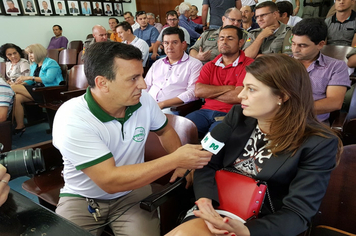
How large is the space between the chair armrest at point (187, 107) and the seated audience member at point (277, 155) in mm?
1051

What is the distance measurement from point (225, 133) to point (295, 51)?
1331 mm

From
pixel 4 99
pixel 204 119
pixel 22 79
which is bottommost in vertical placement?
pixel 204 119

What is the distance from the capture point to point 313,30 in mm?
1776

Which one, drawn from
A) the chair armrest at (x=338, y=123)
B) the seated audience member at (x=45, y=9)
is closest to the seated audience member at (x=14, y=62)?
the seated audience member at (x=45, y=9)

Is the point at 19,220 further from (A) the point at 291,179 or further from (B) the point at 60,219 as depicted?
(A) the point at 291,179

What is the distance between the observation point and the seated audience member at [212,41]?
2.97m

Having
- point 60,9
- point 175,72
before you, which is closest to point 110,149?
point 175,72

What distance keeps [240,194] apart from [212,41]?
2.54 m

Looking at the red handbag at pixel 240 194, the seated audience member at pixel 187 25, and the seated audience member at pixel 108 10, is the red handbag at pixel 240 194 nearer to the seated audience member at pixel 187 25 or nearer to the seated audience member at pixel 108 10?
the seated audience member at pixel 187 25

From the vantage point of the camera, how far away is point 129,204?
1206mm

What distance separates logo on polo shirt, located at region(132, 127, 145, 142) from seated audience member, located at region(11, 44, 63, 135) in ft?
9.43

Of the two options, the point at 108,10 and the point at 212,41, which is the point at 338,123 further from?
the point at 108,10

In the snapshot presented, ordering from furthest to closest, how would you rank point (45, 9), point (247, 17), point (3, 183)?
point (45, 9) → point (247, 17) → point (3, 183)

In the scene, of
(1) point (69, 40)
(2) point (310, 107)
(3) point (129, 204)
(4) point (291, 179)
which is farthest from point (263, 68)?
(1) point (69, 40)
